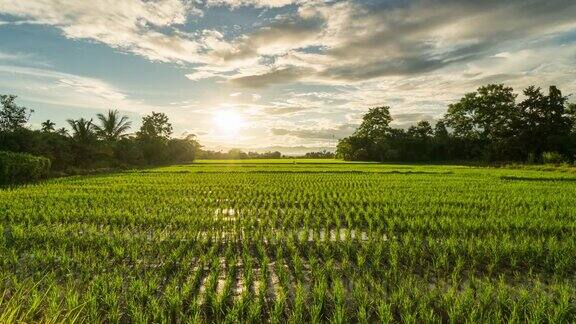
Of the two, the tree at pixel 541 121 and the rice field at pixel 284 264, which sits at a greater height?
the tree at pixel 541 121

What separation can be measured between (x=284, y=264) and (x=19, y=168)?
18143mm

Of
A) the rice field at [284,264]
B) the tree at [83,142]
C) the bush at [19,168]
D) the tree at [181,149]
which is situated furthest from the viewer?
the tree at [181,149]

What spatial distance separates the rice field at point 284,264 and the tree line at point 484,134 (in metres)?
31.3

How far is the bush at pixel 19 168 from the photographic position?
57.6ft

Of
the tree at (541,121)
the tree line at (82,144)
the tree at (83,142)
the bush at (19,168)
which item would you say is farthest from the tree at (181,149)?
the tree at (541,121)

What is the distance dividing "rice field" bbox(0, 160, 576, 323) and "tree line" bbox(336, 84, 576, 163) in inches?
1234

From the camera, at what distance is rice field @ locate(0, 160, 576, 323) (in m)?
4.00

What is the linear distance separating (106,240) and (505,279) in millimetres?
6237

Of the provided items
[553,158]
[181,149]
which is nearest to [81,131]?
[181,149]

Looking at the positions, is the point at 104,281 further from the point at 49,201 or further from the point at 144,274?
the point at 49,201

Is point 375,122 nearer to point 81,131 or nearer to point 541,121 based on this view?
point 541,121

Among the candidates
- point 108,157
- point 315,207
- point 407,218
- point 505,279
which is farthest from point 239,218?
point 108,157

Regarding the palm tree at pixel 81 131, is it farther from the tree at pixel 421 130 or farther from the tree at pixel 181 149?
the tree at pixel 421 130

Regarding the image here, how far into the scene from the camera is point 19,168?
18.6m
